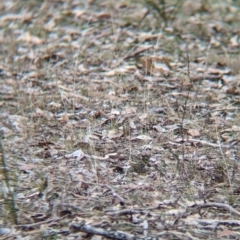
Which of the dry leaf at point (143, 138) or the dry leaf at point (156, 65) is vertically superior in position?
the dry leaf at point (143, 138)

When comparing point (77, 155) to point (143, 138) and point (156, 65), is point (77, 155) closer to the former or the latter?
point (143, 138)

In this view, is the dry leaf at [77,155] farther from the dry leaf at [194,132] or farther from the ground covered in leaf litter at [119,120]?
the dry leaf at [194,132]

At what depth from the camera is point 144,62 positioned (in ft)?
→ 19.3

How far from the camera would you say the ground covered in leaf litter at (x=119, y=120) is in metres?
3.52

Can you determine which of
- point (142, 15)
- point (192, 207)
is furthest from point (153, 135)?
point (142, 15)

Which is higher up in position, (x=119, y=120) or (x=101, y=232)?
(x=101, y=232)

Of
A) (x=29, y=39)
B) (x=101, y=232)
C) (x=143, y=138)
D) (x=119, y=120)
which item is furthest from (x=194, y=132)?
(x=29, y=39)

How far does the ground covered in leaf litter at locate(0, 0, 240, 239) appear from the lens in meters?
3.52

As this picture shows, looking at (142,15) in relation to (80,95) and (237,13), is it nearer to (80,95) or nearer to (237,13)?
(237,13)

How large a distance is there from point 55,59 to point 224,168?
2709 millimetres

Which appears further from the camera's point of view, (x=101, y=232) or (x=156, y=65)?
(x=156, y=65)

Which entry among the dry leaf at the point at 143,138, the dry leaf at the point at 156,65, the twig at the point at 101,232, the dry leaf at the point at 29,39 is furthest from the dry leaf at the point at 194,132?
the dry leaf at the point at 29,39

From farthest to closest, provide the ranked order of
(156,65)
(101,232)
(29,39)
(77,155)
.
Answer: (29,39) → (156,65) → (77,155) → (101,232)

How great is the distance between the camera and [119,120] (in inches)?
188
